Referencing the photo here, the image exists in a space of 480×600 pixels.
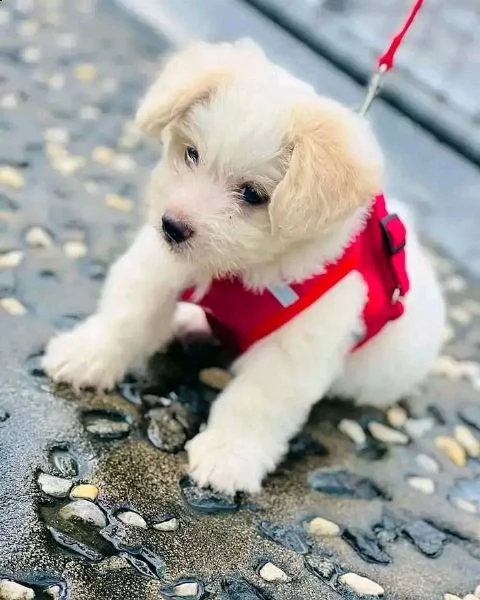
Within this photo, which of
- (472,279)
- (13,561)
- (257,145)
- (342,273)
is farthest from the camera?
(472,279)

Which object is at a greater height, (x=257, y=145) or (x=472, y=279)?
(x=257, y=145)

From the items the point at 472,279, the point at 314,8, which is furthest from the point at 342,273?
the point at 314,8

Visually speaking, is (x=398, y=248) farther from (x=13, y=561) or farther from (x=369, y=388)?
(x=13, y=561)

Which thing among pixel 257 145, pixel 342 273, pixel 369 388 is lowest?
pixel 369 388

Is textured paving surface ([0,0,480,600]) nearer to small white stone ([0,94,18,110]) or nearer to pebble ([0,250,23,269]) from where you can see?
pebble ([0,250,23,269])

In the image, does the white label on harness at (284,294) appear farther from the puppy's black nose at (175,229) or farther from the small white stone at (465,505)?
the small white stone at (465,505)

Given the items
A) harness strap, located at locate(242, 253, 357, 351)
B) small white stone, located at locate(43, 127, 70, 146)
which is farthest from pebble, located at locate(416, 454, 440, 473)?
small white stone, located at locate(43, 127, 70, 146)
